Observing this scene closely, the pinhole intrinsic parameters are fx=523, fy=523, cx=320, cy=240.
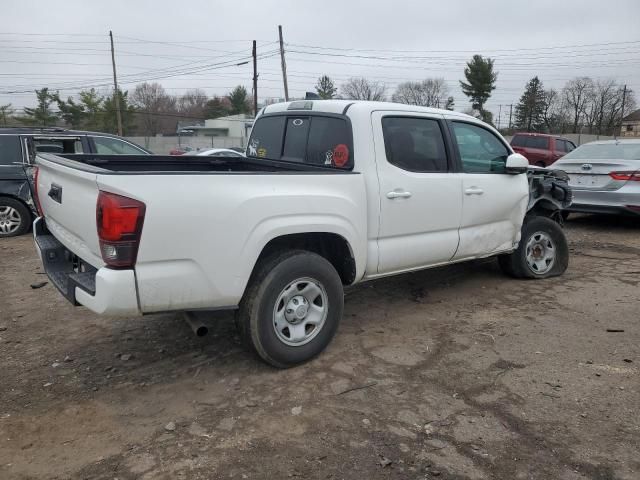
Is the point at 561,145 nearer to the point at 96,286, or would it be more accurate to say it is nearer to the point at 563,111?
the point at 96,286

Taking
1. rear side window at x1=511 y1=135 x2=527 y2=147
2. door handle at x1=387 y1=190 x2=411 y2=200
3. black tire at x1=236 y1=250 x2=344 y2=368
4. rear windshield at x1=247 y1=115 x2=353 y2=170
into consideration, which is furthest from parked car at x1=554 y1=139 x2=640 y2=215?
rear side window at x1=511 y1=135 x2=527 y2=147

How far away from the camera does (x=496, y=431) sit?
9.64ft

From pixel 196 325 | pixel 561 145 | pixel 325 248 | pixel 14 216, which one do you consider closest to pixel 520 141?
pixel 561 145

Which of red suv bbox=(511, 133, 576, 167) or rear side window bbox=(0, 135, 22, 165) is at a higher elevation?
rear side window bbox=(0, 135, 22, 165)

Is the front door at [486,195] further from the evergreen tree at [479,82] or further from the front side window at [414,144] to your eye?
the evergreen tree at [479,82]

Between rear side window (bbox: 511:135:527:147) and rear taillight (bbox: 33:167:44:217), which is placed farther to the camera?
rear side window (bbox: 511:135:527:147)

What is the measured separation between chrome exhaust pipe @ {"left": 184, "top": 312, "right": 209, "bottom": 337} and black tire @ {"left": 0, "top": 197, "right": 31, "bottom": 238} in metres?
6.75

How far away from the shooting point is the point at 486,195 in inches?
192

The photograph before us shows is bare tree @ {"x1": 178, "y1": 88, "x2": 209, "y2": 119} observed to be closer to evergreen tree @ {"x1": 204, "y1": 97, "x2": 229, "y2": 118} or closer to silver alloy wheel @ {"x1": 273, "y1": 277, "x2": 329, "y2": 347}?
evergreen tree @ {"x1": 204, "y1": 97, "x2": 229, "y2": 118}

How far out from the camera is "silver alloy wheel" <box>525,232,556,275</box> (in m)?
5.78

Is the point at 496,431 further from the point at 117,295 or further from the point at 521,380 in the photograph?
the point at 117,295

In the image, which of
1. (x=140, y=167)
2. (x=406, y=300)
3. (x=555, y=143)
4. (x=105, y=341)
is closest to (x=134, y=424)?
(x=105, y=341)

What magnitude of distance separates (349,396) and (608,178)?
23.0ft

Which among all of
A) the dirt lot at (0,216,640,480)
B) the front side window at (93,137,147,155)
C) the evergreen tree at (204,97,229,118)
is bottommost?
the dirt lot at (0,216,640,480)
